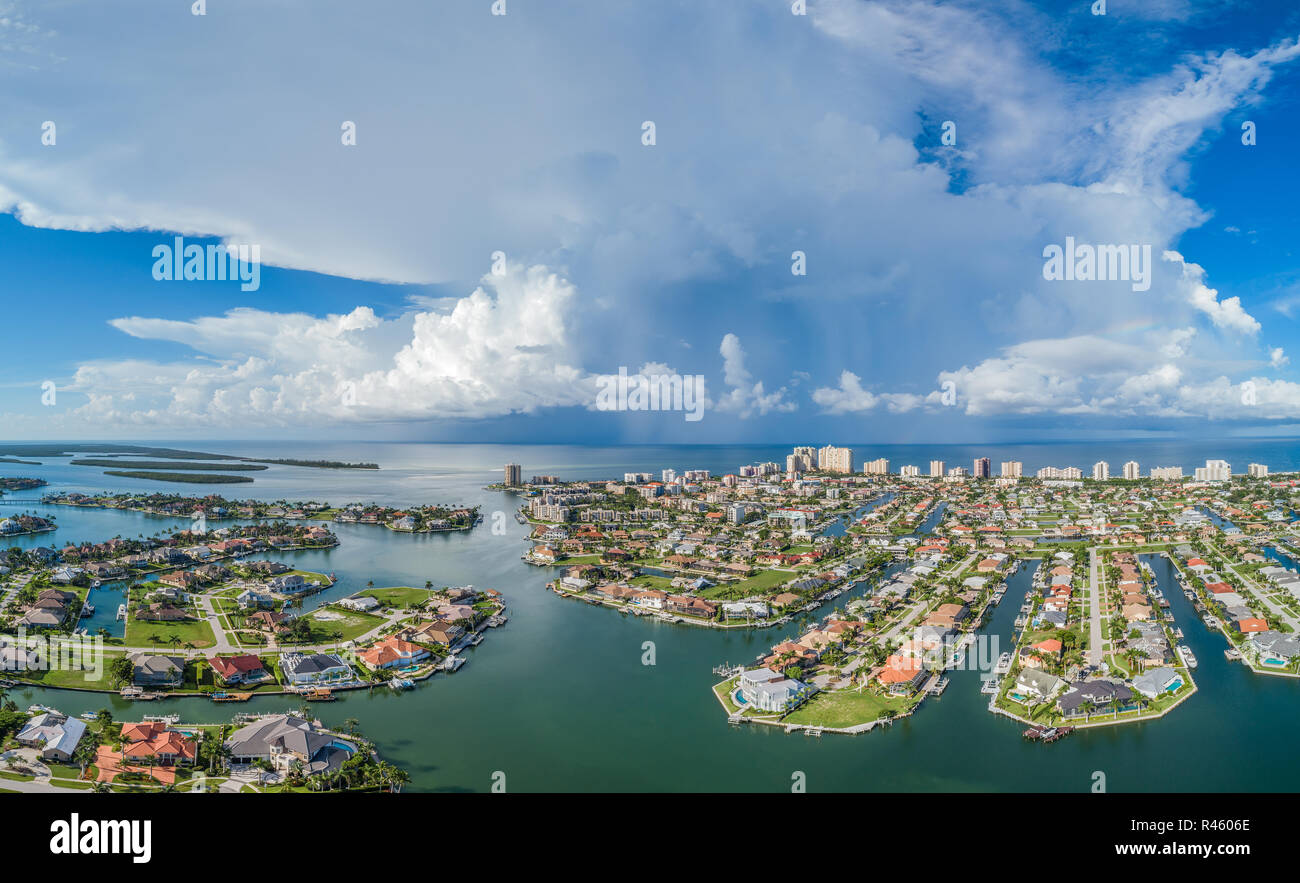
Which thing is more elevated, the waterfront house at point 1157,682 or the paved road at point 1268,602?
the paved road at point 1268,602

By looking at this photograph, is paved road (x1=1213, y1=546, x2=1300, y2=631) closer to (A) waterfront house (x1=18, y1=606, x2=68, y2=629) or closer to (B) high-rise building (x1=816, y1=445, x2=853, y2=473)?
(A) waterfront house (x1=18, y1=606, x2=68, y2=629)

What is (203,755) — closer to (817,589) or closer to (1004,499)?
(817,589)

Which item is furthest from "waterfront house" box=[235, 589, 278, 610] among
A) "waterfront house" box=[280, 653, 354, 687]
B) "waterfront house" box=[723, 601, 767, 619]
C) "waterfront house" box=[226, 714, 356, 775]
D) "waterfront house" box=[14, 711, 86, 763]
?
"waterfront house" box=[723, 601, 767, 619]

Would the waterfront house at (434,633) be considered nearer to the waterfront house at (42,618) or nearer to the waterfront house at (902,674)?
the waterfront house at (42,618)

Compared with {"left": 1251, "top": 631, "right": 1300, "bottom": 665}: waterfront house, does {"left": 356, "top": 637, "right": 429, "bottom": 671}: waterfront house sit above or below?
below

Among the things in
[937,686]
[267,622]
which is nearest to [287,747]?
[267,622]

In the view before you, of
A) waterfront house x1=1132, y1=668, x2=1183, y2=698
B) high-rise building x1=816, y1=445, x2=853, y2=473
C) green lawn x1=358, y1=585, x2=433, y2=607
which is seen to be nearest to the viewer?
waterfront house x1=1132, y1=668, x2=1183, y2=698

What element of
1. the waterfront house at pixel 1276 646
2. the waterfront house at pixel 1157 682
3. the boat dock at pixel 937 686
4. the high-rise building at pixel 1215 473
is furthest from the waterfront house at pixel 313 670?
the high-rise building at pixel 1215 473
